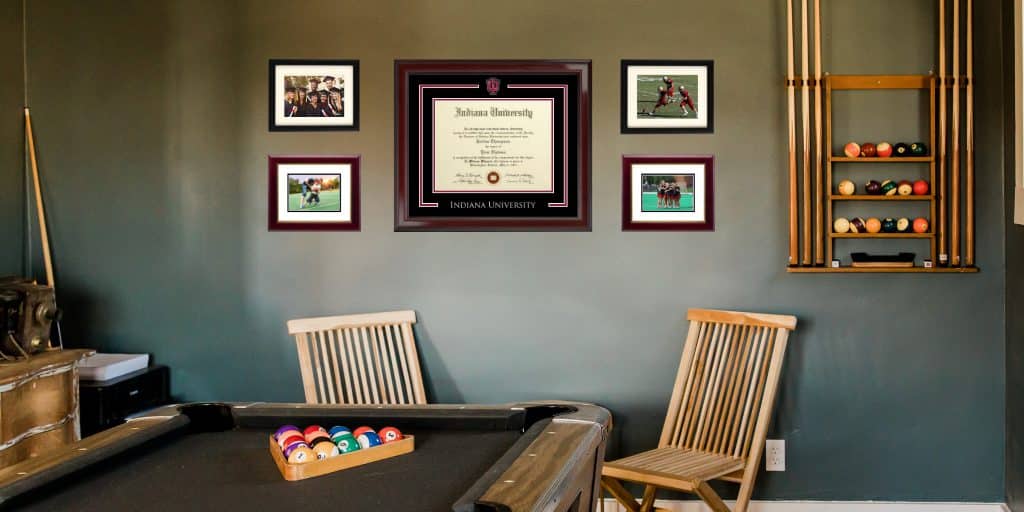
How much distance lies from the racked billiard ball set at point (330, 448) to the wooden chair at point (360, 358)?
3.99 feet

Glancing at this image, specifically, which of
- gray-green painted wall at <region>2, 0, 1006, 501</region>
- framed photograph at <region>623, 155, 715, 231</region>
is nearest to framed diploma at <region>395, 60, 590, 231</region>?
gray-green painted wall at <region>2, 0, 1006, 501</region>

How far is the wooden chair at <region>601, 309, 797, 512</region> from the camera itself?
2.88 meters

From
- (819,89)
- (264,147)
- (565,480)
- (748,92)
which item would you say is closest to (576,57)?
(748,92)

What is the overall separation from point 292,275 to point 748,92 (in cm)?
202

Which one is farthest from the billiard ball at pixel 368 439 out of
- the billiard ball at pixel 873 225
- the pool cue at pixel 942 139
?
the pool cue at pixel 942 139

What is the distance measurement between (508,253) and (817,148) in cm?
131

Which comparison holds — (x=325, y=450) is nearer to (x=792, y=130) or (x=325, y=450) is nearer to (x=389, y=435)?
(x=389, y=435)

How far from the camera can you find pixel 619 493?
9.50 feet

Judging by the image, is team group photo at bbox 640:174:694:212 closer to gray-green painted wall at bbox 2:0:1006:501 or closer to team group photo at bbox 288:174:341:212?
gray-green painted wall at bbox 2:0:1006:501

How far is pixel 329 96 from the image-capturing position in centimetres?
326

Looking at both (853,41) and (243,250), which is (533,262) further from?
(853,41)

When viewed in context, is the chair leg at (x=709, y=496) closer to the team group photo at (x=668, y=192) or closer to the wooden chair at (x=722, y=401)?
the wooden chair at (x=722, y=401)

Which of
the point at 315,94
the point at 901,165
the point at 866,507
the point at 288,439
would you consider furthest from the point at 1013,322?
the point at 315,94

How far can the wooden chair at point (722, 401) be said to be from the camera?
2.88 meters
